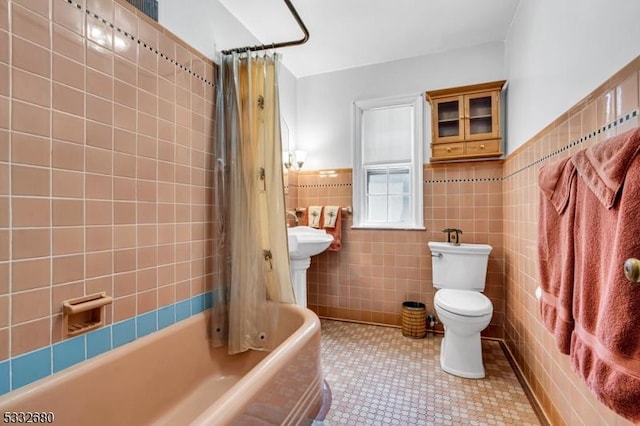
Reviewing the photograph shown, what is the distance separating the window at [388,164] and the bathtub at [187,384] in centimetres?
149

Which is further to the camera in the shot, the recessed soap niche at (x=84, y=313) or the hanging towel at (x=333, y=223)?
the hanging towel at (x=333, y=223)

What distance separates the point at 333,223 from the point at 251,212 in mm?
1262

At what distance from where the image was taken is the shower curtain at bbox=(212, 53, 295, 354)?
1724 mm

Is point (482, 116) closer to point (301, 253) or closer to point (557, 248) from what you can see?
point (557, 248)

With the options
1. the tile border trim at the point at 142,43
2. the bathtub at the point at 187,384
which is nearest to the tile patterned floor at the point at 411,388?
the bathtub at the point at 187,384

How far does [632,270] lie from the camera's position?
635 mm

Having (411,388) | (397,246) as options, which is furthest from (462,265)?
(411,388)

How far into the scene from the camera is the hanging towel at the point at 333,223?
287 centimetres

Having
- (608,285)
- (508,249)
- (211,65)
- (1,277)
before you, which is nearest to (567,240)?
(608,285)

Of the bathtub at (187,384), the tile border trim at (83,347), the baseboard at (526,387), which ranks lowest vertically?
the baseboard at (526,387)

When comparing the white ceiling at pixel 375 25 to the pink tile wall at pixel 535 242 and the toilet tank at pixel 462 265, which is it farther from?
the toilet tank at pixel 462 265

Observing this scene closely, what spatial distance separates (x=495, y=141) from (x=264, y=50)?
6.33 feet

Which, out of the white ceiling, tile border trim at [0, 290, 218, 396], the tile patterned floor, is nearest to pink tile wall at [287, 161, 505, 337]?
the tile patterned floor

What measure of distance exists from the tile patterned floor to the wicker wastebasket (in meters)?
0.07
